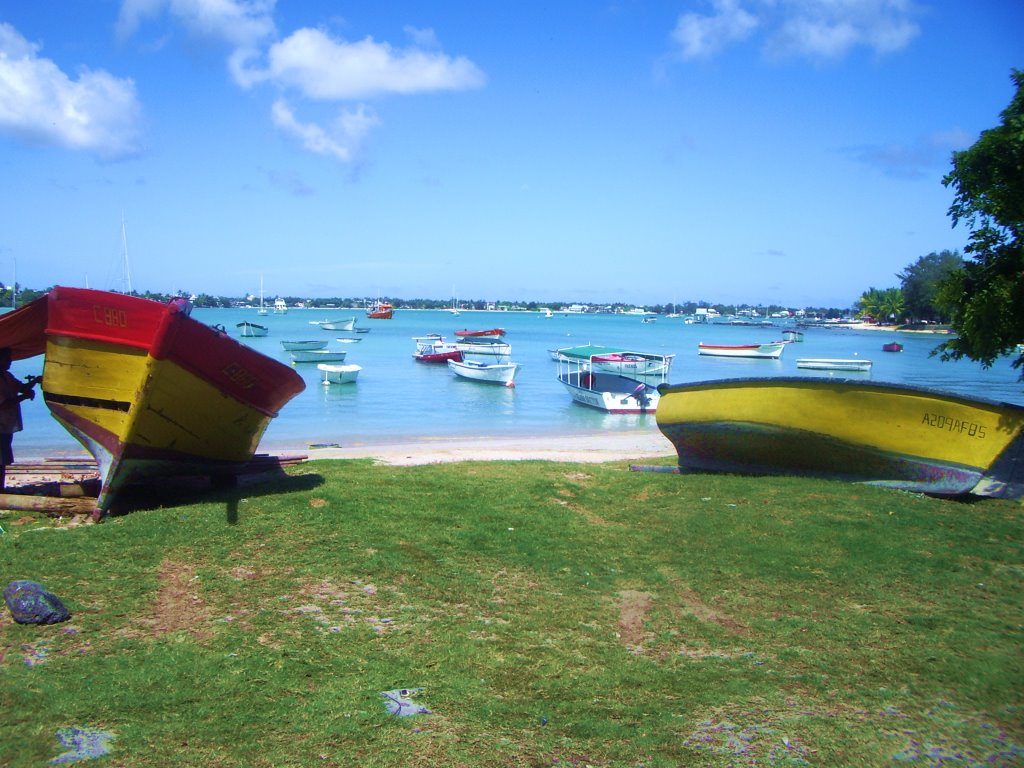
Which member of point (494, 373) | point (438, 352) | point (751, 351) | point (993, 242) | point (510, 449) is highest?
point (993, 242)

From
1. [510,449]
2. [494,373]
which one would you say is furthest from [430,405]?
[510,449]

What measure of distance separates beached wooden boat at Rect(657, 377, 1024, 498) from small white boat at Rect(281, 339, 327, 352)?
1883 inches

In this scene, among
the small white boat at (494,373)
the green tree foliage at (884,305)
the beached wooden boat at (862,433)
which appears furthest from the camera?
the green tree foliage at (884,305)

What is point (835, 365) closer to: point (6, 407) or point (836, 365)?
point (836, 365)

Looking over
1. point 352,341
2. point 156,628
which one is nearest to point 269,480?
point 156,628

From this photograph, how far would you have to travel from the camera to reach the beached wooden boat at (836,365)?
6041 cm

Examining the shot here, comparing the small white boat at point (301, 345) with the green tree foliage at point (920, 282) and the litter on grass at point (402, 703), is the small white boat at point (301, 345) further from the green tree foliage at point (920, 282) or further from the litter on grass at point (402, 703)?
the green tree foliage at point (920, 282)

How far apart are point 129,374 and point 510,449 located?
12792mm

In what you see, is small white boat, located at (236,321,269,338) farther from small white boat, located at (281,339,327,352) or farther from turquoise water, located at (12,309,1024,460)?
small white boat, located at (281,339,327,352)

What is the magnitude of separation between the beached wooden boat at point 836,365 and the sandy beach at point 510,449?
38.2 meters

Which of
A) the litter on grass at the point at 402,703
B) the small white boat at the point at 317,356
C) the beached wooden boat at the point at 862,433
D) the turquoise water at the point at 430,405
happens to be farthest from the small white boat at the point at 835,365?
the litter on grass at the point at 402,703

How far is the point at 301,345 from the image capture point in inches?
2276

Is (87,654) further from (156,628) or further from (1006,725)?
(1006,725)

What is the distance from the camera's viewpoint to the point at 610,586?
700cm
